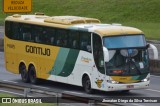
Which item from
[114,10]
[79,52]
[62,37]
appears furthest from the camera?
[114,10]

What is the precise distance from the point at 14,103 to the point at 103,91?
8.28 metres

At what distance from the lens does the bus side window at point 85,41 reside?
86.8 feet

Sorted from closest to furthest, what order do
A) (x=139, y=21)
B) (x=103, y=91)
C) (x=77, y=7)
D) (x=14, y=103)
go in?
(x=14, y=103) < (x=103, y=91) < (x=139, y=21) < (x=77, y=7)

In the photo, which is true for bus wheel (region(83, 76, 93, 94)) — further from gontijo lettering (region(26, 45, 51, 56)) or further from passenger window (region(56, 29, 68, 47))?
gontijo lettering (region(26, 45, 51, 56))

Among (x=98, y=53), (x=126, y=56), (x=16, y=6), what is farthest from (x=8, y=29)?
(x=16, y=6)

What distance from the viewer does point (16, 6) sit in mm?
43500

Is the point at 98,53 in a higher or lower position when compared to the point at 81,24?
lower

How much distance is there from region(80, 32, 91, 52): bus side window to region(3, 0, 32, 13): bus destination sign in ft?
54.6

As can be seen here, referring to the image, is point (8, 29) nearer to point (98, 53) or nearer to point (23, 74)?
point (23, 74)

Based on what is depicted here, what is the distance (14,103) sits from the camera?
19422 millimetres

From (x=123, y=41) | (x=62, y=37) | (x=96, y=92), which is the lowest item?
(x=96, y=92)

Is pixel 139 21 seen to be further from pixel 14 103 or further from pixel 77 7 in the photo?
pixel 14 103

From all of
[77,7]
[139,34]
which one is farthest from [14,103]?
[77,7]

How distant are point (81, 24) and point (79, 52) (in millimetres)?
1353
